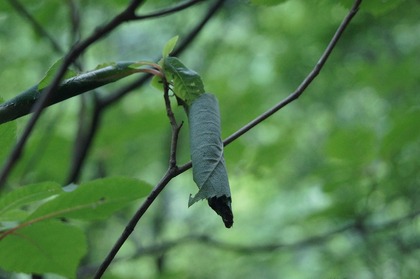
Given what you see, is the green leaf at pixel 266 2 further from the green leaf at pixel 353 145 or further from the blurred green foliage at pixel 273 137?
the green leaf at pixel 353 145

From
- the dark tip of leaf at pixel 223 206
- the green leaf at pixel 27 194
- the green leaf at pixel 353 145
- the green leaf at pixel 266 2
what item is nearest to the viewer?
the dark tip of leaf at pixel 223 206

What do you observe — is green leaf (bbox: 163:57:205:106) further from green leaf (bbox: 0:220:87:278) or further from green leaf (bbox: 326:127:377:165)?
green leaf (bbox: 326:127:377:165)

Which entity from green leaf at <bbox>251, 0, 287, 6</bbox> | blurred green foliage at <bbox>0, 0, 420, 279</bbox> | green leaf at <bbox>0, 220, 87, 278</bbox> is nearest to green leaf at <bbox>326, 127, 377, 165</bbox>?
blurred green foliage at <bbox>0, 0, 420, 279</bbox>

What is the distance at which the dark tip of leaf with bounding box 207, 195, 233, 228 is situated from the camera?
435 millimetres

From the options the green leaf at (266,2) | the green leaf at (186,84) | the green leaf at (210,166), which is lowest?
the green leaf at (210,166)

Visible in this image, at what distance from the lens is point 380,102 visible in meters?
1.96

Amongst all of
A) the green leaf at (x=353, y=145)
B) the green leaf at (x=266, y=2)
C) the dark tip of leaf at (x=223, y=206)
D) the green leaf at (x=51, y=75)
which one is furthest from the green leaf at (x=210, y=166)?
the green leaf at (x=353, y=145)

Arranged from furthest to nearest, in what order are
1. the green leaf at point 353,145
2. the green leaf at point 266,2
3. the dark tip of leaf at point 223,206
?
the green leaf at point 353,145 → the green leaf at point 266,2 → the dark tip of leaf at point 223,206

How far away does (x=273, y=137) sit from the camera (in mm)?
2107

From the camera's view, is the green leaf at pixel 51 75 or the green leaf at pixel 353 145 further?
the green leaf at pixel 353 145

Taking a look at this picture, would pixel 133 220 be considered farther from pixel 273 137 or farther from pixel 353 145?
pixel 273 137

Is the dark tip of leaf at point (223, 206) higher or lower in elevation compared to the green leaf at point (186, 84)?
lower

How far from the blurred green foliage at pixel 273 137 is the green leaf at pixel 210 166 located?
0.20 metres

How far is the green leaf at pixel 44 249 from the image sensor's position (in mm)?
572
